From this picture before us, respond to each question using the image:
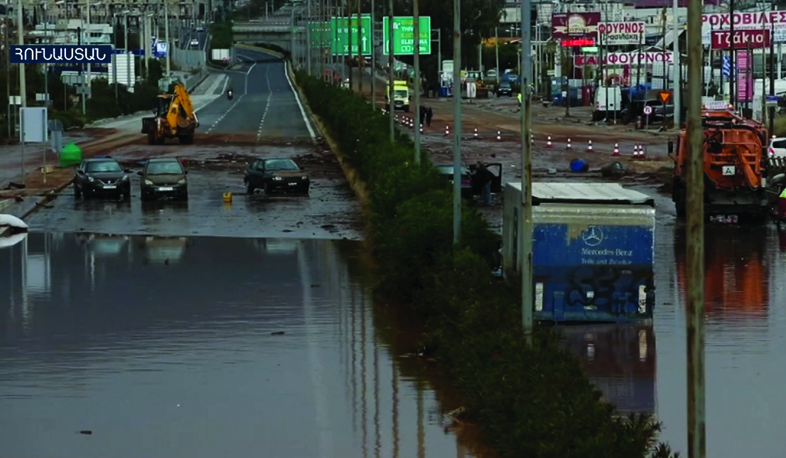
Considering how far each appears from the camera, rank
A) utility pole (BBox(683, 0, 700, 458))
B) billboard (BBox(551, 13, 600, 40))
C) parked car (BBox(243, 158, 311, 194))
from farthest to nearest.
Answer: billboard (BBox(551, 13, 600, 40)) → parked car (BBox(243, 158, 311, 194)) → utility pole (BBox(683, 0, 700, 458))

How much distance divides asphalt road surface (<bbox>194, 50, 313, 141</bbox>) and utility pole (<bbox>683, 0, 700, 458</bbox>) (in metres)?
65.7

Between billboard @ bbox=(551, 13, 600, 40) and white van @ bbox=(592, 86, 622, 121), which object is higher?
billboard @ bbox=(551, 13, 600, 40)

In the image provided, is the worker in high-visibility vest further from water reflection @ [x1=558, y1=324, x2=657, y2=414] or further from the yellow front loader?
the yellow front loader

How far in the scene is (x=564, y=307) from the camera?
22.5 meters

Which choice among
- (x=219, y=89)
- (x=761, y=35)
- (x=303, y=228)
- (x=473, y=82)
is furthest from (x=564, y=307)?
(x=219, y=89)

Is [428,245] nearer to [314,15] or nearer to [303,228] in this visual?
[303,228]

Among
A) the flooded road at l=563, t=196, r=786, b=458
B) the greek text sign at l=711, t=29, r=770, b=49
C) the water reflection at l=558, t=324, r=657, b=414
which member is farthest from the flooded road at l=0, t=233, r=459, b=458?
the greek text sign at l=711, t=29, r=770, b=49

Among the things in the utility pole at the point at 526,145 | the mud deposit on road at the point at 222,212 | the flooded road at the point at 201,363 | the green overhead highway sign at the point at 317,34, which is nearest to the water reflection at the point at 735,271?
the flooded road at the point at 201,363

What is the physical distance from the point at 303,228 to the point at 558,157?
1002 inches

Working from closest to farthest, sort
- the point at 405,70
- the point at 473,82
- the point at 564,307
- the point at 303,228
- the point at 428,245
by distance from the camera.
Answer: the point at 564,307 < the point at 428,245 < the point at 303,228 < the point at 473,82 < the point at 405,70

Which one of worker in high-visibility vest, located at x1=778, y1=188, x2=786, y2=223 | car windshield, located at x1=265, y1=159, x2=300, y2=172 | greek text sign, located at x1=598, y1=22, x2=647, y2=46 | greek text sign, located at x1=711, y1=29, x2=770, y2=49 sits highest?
greek text sign, located at x1=598, y1=22, x2=647, y2=46

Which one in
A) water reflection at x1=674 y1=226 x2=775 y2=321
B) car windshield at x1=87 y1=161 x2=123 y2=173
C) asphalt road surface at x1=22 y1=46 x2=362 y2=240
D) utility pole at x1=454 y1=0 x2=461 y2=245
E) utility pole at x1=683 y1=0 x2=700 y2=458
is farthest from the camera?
car windshield at x1=87 y1=161 x2=123 y2=173

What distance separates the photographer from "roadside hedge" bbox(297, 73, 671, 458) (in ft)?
Answer: 40.7

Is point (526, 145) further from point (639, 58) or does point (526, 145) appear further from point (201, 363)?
point (639, 58)
